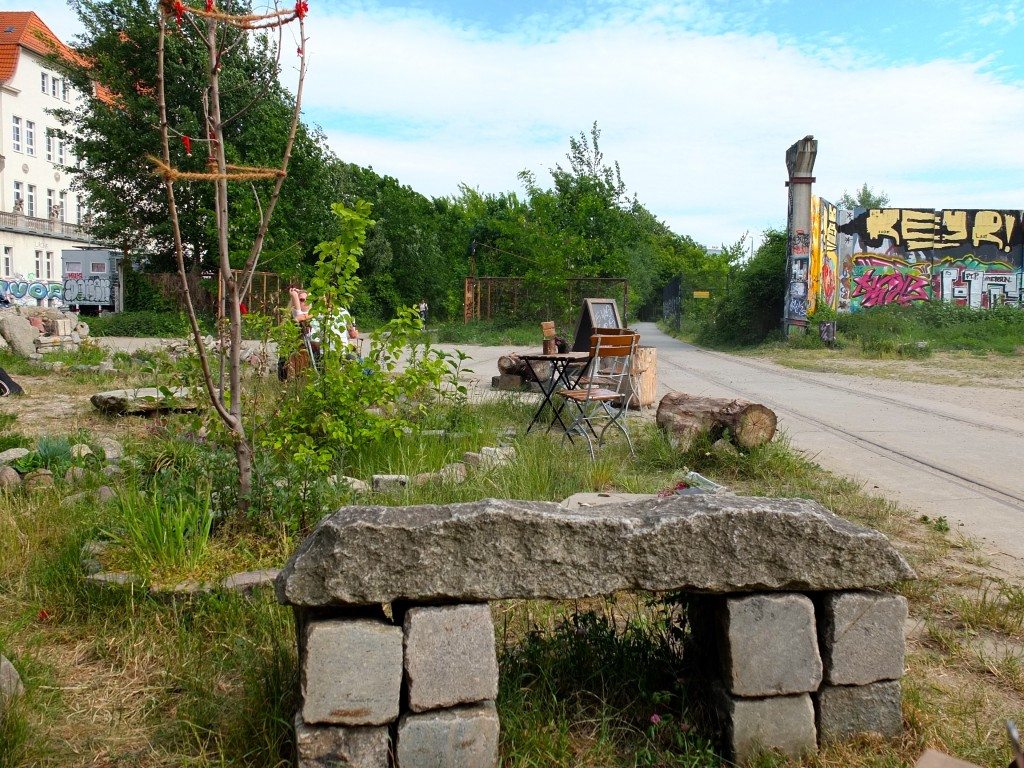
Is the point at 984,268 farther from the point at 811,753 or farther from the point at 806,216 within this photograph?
the point at 811,753

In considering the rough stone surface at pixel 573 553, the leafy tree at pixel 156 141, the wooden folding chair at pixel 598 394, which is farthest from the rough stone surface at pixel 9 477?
the leafy tree at pixel 156 141

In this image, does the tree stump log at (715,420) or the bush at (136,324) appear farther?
the bush at (136,324)

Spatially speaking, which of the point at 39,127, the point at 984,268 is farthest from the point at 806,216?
the point at 39,127

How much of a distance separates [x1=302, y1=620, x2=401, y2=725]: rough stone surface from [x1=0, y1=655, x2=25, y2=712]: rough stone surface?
3.35 feet

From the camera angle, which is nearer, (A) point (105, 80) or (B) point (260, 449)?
(B) point (260, 449)

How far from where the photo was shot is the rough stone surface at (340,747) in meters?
2.46

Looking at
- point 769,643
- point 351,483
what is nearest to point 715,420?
point 351,483

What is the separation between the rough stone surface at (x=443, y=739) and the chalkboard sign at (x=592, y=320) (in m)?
10.1

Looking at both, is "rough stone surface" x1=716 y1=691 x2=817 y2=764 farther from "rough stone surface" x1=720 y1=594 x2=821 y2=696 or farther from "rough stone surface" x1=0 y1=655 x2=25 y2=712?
A: "rough stone surface" x1=0 y1=655 x2=25 y2=712

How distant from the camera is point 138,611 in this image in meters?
3.48

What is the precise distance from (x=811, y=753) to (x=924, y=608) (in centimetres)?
154

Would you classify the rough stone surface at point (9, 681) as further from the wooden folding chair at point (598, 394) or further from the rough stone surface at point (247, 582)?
the wooden folding chair at point (598, 394)

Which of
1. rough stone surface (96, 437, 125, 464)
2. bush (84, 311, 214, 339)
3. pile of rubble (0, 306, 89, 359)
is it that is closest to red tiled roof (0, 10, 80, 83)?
bush (84, 311, 214, 339)

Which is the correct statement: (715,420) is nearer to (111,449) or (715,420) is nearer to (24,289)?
(111,449)
